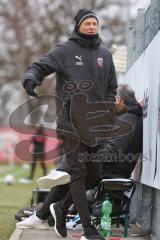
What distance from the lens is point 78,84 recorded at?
6.72m

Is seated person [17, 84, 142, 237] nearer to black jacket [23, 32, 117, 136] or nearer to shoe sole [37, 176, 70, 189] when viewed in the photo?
shoe sole [37, 176, 70, 189]

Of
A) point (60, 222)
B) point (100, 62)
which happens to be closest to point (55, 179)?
point (60, 222)

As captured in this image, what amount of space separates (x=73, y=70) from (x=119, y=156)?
1.37 metres

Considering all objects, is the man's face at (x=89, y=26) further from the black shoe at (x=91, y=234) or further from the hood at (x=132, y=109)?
the black shoe at (x=91, y=234)

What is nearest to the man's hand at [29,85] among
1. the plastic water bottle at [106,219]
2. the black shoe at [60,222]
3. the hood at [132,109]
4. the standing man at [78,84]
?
the standing man at [78,84]

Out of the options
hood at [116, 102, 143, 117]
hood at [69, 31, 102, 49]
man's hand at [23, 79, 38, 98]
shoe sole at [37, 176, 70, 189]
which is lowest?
shoe sole at [37, 176, 70, 189]

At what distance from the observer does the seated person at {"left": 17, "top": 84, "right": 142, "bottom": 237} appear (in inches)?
288

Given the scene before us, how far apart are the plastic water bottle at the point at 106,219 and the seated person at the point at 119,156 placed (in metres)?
0.30

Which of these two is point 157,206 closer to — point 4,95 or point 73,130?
point 73,130

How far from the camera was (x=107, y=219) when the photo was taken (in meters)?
7.28

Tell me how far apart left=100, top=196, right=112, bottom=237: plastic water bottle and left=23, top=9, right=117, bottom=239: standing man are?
468 mm

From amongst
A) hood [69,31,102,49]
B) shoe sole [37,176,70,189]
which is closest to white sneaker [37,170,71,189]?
shoe sole [37,176,70,189]

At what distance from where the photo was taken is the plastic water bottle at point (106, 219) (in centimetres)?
724

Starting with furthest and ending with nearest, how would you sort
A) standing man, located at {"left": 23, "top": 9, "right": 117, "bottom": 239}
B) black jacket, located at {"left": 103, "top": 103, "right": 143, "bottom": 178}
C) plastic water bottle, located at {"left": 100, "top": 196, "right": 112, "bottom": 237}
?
black jacket, located at {"left": 103, "top": 103, "right": 143, "bottom": 178} < plastic water bottle, located at {"left": 100, "top": 196, "right": 112, "bottom": 237} < standing man, located at {"left": 23, "top": 9, "right": 117, "bottom": 239}
